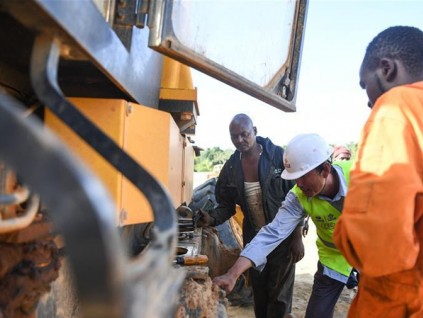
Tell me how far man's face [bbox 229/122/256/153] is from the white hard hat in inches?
63.2

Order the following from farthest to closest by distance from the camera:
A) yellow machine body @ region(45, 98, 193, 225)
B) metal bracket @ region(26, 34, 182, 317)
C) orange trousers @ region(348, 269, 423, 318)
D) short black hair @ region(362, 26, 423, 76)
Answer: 1. short black hair @ region(362, 26, 423, 76)
2. orange trousers @ region(348, 269, 423, 318)
3. yellow machine body @ region(45, 98, 193, 225)
4. metal bracket @ region(26, 34, 182, 317)

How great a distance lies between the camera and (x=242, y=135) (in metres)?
4.48

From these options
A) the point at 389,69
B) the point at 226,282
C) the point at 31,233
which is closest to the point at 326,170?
the point at 226,282

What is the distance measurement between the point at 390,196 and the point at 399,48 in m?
0.69

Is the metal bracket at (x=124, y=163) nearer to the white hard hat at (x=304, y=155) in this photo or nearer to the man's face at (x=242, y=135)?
the white hard hat at (x=304, y=155)

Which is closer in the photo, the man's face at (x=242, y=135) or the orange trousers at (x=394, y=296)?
the orange trousers at (x=394, y=296)

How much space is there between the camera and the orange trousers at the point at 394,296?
156cm

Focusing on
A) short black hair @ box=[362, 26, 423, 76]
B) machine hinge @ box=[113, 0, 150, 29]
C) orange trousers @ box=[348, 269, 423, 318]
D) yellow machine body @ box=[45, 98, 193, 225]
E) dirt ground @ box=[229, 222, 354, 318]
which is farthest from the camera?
dirt ground @ box=[229, 222, 354, 318]

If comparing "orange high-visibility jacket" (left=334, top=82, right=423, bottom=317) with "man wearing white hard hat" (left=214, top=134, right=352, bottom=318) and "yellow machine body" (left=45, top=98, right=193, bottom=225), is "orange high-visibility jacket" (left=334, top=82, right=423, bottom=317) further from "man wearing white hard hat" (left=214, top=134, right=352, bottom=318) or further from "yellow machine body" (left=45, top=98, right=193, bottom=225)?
"man wearing white hard hat" (left=214, top=134, right=352, bottom=318)

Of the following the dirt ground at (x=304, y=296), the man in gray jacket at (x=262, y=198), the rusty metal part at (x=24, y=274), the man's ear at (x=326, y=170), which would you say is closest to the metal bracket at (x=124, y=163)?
the rusty metal part at (x=24, y=274)

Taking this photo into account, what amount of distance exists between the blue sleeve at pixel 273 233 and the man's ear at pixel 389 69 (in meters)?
1.58

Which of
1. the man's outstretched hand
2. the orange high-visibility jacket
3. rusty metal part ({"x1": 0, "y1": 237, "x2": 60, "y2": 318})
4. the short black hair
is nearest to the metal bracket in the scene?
rusty metal part ({"x1": 0, "y1": 237, "x2": 60, "y2": 318})

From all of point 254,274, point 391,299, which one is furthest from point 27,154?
point 254,274

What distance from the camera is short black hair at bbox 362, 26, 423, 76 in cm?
169
